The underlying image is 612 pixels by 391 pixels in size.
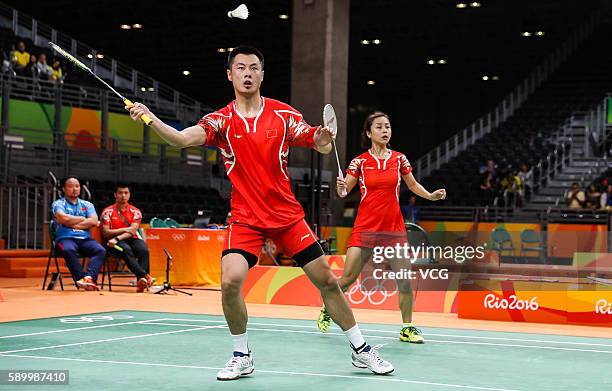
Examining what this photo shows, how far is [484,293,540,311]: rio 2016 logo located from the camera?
10984 millimetres

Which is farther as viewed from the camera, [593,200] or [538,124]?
[538,124]

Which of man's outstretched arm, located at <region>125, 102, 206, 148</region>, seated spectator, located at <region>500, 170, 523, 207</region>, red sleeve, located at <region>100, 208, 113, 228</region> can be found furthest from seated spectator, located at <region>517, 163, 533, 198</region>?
man's outstretched arm, located at <region>125, 102, 206, 148</region>

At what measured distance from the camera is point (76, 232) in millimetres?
14242

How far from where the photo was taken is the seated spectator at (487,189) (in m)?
27.5

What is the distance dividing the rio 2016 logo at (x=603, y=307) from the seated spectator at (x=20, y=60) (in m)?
17.8

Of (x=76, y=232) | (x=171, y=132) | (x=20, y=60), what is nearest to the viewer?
(x=171, y=132)

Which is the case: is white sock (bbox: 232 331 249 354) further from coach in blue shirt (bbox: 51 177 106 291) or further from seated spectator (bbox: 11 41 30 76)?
seated spectator (bbox: 11 41 30 76)

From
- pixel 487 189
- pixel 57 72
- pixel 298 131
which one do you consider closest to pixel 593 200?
pixel 487 189

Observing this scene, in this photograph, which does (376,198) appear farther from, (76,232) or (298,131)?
(76,232)

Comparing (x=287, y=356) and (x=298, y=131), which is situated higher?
(x=298, y=131)

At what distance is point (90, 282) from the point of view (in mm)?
14367

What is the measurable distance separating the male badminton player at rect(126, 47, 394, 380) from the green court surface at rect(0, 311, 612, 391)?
546 mm

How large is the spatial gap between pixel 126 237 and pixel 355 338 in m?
8.71

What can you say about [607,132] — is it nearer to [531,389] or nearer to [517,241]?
[517,241]
